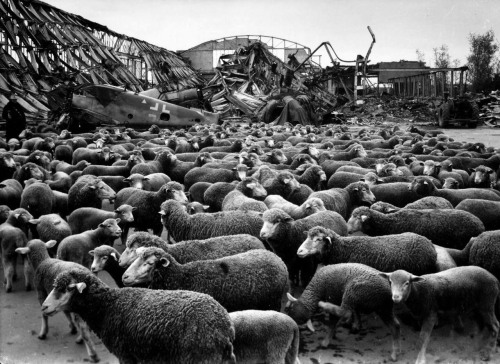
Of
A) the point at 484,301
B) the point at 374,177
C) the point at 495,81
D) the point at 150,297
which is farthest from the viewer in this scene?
the point at 495,81

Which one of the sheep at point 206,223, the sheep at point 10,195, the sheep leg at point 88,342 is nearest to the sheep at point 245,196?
the sheep at point 206,223

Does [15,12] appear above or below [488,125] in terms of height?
above

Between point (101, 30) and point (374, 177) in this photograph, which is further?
point (101, 30)

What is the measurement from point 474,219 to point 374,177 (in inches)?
104

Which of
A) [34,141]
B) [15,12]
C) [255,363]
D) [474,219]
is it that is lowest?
[255,363]

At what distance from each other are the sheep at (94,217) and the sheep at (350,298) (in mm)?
3042

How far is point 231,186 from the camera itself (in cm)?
838

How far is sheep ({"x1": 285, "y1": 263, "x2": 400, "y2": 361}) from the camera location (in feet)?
15.6

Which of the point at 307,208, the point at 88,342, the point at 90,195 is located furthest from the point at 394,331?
the point at 90,195

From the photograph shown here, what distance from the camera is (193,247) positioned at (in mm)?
5402

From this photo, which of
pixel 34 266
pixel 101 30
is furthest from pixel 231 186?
pixel 101 30

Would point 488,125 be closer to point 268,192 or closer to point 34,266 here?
point 268,192

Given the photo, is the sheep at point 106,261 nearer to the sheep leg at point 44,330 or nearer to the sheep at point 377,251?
the sheep leg at point 44,330

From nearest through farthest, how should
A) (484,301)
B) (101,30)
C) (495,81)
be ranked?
(484,301) < (495,81) < (101,30)
